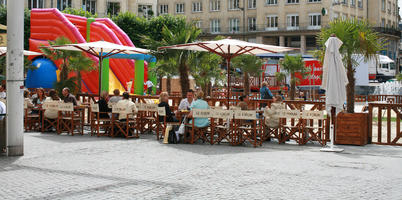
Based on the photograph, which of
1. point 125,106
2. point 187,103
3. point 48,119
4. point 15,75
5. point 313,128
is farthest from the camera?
point 48,119

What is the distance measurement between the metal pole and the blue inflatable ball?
18043 millimetres

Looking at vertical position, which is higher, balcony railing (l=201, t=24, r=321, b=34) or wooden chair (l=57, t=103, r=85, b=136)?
balcony railing (l=201, t=24, r=321, b=34)

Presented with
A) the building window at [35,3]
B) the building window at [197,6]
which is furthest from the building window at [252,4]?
the building window at [35,3]

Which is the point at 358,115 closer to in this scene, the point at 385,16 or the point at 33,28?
the point at 33,28

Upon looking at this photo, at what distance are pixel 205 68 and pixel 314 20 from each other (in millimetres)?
47271

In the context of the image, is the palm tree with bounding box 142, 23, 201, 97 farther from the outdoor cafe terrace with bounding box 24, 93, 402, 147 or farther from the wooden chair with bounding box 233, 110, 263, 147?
the wooden chair with bounding box 233, 110, 263, 147

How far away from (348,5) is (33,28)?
4850cm

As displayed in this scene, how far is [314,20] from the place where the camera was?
65938 mm

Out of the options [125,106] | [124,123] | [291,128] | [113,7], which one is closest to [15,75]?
[125,106]

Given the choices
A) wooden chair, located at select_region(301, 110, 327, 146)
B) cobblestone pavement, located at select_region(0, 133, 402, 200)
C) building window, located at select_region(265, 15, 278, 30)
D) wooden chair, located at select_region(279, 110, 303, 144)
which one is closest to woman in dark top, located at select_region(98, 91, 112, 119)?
cobblestone pavement, located at select_region(0, 133, 402, 200)

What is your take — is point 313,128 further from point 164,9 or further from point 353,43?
point 164,9

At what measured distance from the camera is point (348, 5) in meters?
68.1

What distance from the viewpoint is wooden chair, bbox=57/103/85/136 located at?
14.1 meters

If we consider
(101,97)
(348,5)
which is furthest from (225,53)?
(348,5)
